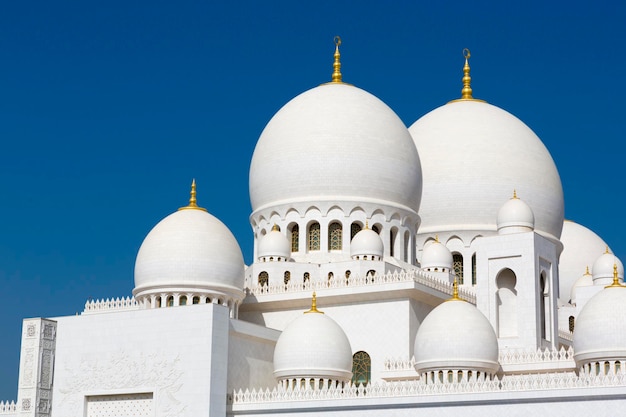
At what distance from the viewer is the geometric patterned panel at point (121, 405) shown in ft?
94.8

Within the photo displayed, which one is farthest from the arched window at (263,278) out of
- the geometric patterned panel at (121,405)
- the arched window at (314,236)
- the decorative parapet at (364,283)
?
the geometric patterned panel at (121,405)

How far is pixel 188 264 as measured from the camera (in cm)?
3106

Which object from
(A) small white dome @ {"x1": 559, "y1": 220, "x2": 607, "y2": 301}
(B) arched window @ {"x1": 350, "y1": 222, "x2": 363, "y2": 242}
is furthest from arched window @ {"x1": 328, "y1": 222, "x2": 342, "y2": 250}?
(A) small white dome @ {"x1": 559, "y1": 220, "x2": 607, "y2": 301}

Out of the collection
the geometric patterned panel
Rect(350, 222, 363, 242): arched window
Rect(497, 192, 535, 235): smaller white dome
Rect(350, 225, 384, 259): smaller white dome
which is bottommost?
the geometric patterned panel

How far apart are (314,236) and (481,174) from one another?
688 centimetres

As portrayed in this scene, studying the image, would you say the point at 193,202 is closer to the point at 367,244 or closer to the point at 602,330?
the point at 367,244

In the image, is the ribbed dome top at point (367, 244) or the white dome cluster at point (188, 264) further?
the ribbed dome top at point (367, 244)

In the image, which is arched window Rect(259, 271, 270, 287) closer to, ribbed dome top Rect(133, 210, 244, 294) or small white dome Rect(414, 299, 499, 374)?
ribbed dome top Rect(133, 210, 244, 294)

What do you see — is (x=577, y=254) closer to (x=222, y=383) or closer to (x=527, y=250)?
(x=527, y=250)

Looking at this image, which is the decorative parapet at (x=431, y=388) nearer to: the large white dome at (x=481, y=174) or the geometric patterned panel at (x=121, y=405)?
the geometric patterned panel at (x=121, y=405)

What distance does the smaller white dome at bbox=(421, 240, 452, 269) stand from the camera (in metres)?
35.3

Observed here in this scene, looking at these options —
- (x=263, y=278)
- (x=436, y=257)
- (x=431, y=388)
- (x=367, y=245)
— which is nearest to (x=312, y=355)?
(x=431, y=388)

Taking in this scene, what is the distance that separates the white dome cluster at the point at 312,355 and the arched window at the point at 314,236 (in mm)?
6489

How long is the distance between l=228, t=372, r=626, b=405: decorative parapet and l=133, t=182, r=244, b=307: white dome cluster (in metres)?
3.42
